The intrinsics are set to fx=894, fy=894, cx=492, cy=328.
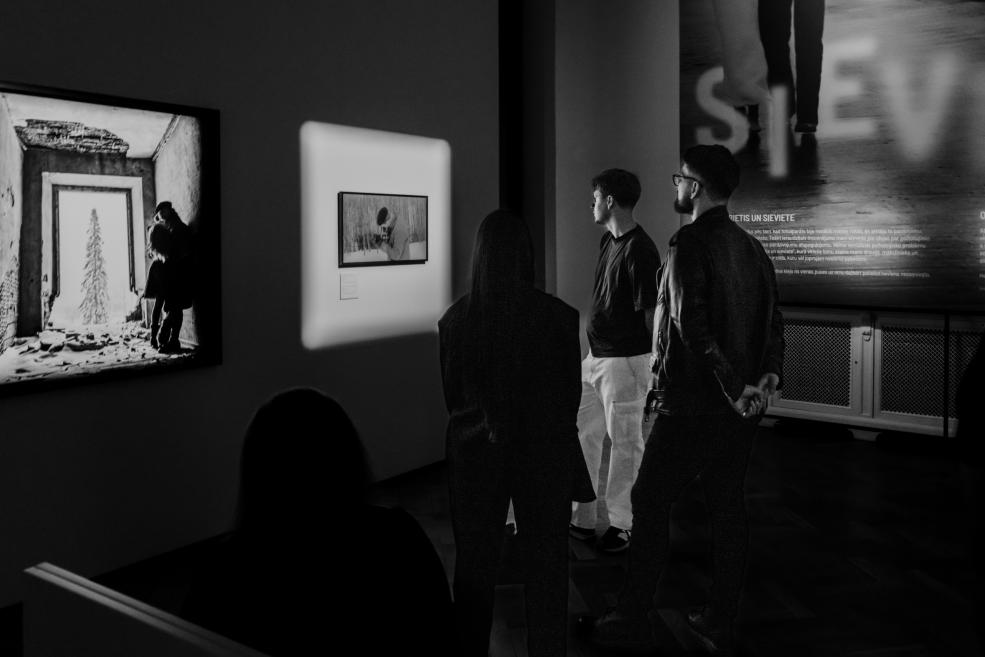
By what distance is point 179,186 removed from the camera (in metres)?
4.01

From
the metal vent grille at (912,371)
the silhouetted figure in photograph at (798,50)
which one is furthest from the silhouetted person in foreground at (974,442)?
the silhouetted figure in photograph at (798,50)

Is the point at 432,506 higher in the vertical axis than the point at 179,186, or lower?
lower

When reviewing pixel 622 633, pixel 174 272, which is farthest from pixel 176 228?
pixel 622 633

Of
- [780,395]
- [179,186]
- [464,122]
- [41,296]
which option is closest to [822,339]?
[780,395]

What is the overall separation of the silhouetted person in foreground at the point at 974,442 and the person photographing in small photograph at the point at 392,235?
148 inches

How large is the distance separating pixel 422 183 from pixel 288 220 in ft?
3.77

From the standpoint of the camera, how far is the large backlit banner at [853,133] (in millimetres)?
6043

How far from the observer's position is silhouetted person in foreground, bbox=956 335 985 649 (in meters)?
1.95

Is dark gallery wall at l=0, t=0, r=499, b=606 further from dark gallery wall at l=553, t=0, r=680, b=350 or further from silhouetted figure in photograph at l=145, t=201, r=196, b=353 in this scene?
dark gallery wall at l=553, t=0, r=680, b=350

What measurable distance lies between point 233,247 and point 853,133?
450 centimetres

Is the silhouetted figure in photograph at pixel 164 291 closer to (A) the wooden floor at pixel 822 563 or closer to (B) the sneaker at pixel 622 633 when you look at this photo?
(A) the wooden floor at pixel 822 563

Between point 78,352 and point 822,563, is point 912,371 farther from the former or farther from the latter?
point 78,352

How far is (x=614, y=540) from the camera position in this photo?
13.8ft

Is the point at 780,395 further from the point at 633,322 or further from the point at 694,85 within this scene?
the point at 633,322
